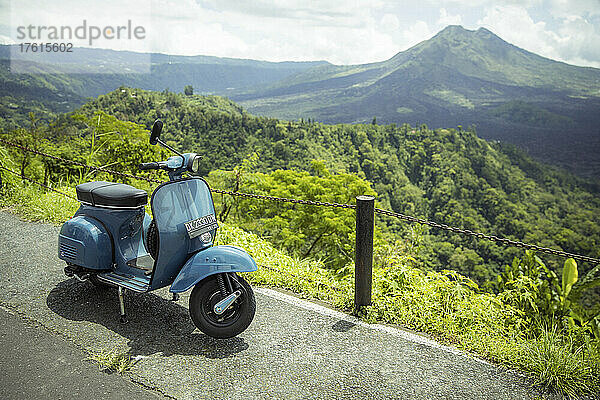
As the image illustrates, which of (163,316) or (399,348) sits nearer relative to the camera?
(399,348)

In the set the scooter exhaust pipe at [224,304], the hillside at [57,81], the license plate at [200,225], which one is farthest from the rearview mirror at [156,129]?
the hillside at [57,81]

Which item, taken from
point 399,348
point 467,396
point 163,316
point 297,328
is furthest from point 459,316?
point 163,316

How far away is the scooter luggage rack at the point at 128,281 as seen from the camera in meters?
3.19

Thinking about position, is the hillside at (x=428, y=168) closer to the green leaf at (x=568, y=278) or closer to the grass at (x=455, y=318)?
the green leaf at (x=568, y=278)

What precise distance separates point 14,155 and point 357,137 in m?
73.2

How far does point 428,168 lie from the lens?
85.0m

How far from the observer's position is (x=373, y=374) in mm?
2697

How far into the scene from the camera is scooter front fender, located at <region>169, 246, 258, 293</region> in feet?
9.63

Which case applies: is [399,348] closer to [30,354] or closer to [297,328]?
[297,328]

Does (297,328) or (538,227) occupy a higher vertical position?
(297,328)

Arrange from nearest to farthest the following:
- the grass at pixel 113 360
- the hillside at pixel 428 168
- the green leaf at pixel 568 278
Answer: the grass at pixel 113 360 → the green leaf at pixel 568 278 → the hillside at pixel 428 168

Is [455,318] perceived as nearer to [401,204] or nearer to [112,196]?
[112,196]

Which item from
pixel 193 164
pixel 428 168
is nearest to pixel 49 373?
pixel 193 164

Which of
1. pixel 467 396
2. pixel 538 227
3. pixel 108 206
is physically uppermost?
pixel 108 206
